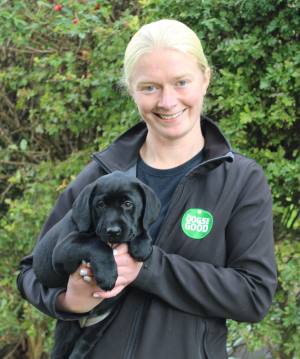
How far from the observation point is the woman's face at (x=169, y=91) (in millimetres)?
2764

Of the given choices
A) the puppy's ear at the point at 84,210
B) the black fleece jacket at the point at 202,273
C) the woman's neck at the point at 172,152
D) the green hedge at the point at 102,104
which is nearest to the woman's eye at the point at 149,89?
the woman's neck at the point at 172,152

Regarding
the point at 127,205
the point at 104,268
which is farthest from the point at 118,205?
the point at 104,268

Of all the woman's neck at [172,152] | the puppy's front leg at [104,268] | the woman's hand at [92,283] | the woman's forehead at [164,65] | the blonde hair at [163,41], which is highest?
the blonde hair at [163,41]

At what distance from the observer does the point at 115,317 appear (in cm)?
269

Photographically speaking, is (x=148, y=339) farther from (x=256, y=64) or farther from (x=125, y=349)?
(x=256, y=64)

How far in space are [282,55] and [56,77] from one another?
1.85 meters

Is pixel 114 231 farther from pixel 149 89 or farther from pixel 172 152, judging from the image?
pixel 149 89

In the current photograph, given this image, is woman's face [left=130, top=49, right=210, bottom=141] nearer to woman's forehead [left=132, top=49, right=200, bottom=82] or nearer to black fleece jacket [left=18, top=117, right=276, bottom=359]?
woman's forehead [left=132, top=49, right=200, bottom=82]

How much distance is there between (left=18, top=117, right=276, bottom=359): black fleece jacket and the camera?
263cm

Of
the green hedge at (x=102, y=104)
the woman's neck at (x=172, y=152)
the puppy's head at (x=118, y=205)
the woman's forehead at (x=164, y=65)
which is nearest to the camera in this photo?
the puppy's head at (x=118, y=205)

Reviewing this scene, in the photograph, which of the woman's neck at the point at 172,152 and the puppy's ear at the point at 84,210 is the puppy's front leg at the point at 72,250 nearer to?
the puppy's ear at the point at 84,210

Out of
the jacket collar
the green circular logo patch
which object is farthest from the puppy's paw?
the jacket collar

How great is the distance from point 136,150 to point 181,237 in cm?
45

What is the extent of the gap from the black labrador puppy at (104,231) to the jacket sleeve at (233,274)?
11 centimetres
